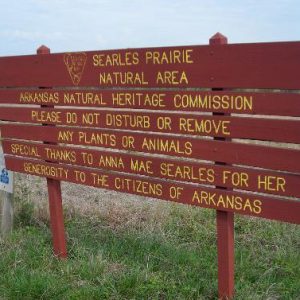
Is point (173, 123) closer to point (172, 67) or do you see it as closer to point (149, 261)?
point (172, 67)

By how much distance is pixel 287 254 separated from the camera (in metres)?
4.30

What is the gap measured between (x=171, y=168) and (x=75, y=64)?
1.20 meters

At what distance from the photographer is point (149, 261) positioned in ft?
14.0

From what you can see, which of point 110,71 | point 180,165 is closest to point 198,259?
point 180,165

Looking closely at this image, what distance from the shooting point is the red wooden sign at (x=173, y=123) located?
10.3ft

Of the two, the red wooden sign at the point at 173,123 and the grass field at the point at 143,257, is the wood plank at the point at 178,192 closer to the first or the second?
the red wooden sign at the point at 173,123

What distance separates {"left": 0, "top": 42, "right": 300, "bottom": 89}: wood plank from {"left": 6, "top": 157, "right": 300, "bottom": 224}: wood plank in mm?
704

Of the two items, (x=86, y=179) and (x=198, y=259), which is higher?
(x=86, y=179)

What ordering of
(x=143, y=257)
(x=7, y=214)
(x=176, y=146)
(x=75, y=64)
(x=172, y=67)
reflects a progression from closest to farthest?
(x=172, y=67)
(x=176, y=146)
(x=75, y=64)
(x=143, y=257)
(x=7, y=214)

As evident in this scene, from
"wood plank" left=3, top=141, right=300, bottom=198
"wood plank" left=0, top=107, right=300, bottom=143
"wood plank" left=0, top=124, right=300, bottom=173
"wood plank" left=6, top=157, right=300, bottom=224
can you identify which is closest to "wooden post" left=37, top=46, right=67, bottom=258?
Answer: "wood plank" left=6, top=157, right=300, bottom=224

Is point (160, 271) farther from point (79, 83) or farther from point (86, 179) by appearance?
point (79, 83)

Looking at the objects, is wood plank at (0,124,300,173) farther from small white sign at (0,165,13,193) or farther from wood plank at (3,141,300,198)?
small white sign at (0,165,13,193)

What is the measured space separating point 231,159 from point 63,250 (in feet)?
6.37

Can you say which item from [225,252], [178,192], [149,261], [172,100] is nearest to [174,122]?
[172,100]
